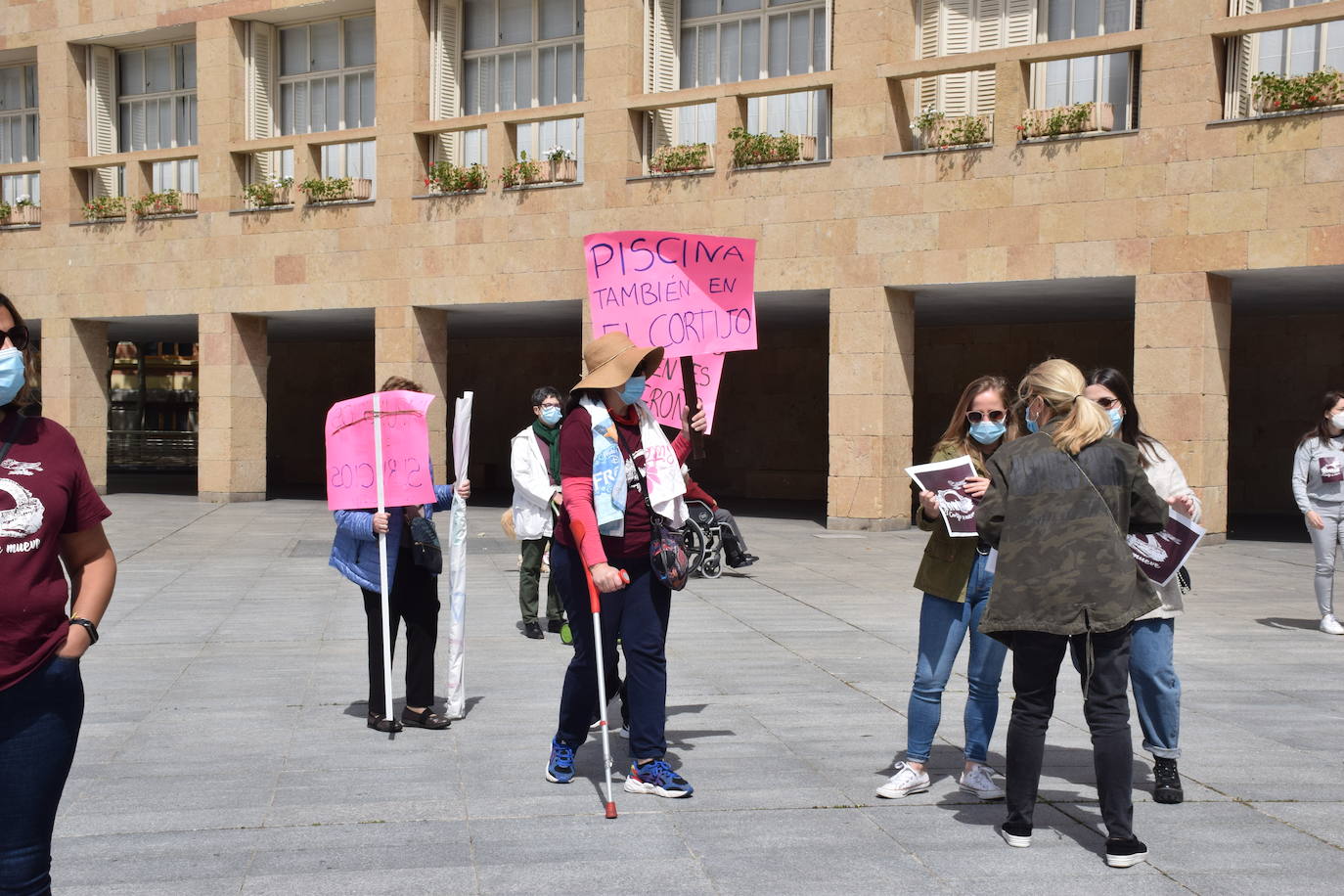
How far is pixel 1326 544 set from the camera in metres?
10.6

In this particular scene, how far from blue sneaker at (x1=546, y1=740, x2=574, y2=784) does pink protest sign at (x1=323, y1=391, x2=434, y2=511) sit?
1.69 meters

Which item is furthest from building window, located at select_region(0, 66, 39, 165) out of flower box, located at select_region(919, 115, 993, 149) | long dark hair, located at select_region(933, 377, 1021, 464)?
long dark hair, located at select_region(933, 377, 1021, 464)

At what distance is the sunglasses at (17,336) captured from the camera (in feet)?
12.0

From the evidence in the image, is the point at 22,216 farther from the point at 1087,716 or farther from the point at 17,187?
the point at 1087,716

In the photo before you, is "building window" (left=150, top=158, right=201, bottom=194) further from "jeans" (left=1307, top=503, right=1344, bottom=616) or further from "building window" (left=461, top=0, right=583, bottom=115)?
"jeans" (left=1307, top=503, right=1344, bottom=616)

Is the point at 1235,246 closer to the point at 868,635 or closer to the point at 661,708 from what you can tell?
the point at 868,635

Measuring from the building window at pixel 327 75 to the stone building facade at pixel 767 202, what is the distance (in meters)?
0.07

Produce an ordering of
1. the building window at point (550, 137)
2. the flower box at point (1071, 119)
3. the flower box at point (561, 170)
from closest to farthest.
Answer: the flower box at point (1071, 119) → the flower box at point (561, 170) → the building window at point (550, 137)

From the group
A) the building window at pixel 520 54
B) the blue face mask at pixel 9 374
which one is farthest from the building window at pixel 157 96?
the blue face mask at pixel 9 374

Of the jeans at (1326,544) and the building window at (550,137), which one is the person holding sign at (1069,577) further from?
the building window at (550,137)

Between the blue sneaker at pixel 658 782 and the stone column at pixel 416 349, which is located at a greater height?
the stone column at pixel 416 349

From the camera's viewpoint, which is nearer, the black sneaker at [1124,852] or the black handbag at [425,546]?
the black sneaker at [1124,852]

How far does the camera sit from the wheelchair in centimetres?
1379

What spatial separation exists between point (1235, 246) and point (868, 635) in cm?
919
